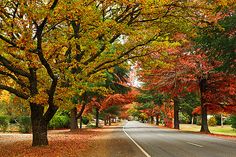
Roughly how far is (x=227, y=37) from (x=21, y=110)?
2884cm

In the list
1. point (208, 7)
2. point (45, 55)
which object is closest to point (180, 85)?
point (208, 7)

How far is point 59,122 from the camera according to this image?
146 ft

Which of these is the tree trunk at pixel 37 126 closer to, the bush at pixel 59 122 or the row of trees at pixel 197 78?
the row of trees at pixel 197 78

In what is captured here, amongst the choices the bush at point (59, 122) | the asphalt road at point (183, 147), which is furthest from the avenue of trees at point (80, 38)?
the bush at point (59, 122)

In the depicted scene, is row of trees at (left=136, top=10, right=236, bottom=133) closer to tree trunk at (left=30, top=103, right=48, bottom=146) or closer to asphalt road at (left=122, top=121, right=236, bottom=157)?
asphalt road at (left=122, top=121, right=236, bottom=157)

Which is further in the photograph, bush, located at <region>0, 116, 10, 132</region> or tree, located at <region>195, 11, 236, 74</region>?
bush, located at <region>0, 116, 10, 132</region>

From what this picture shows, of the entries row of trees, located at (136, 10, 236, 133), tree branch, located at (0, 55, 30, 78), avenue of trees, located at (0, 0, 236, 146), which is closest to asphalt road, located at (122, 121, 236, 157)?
avenue of trees, located at (0, 0, 236, 146)

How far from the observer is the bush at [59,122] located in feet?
141

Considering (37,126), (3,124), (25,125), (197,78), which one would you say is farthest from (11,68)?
(197,78)

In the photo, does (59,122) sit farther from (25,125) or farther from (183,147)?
(183,147)

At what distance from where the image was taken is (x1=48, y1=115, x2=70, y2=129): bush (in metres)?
42.9

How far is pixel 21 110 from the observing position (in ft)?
137

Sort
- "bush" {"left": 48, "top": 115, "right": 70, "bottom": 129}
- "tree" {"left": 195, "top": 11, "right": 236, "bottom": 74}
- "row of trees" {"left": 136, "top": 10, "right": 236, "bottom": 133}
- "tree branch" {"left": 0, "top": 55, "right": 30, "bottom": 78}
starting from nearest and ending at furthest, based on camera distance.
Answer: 1. "tree branch" {"left": 0, "top": 55, "right": 30, "bottom": 78}
2. "tree" {"left": 195, "top": 11, "right": 236, "bottom": 74}
3. "row of trees" {"left": 136, "top": 10, "right": 236, "bottom": 133}
4. "bush" {"left": 48, "top": 115, "right": 70, "bottom": 129}

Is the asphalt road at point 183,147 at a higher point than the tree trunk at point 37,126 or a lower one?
lower
